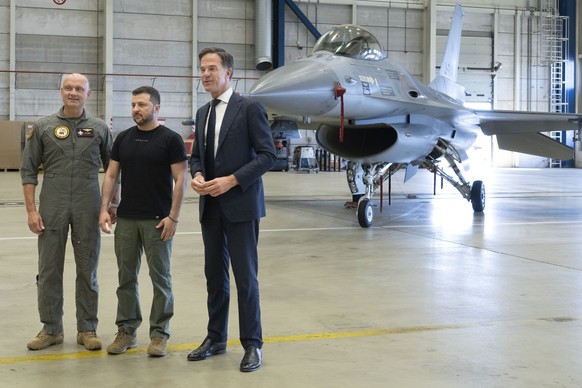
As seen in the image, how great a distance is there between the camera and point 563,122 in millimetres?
13133

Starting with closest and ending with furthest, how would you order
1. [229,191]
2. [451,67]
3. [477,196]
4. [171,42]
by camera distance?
[229,191] < [477,196] < [451,67] < [171,42]

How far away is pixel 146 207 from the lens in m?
4.25

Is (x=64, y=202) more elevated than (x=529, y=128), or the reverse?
(x=529, y=128)

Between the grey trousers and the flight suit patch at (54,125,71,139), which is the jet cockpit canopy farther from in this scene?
the grey trousers

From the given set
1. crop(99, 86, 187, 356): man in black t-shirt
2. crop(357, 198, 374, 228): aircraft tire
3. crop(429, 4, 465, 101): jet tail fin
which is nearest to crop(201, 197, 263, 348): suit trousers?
crop(99, 86, 187, 356): man in black t-shirt

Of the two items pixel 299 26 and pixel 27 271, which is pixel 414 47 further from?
pixel 27 271

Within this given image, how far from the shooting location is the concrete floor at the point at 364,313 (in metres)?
3.76

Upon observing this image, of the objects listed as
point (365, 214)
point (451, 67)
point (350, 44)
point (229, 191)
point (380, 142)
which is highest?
point (451, 67)

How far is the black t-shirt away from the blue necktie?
0.20 m

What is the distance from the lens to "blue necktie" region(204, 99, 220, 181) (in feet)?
13.5

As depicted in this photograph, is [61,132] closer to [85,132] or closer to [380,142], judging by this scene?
[85,132]

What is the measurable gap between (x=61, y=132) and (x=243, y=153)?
117 cm

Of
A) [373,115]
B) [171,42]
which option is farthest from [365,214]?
[171,42]

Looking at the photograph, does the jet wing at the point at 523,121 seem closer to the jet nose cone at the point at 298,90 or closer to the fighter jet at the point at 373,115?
the fighter jet at the point at 373,115
